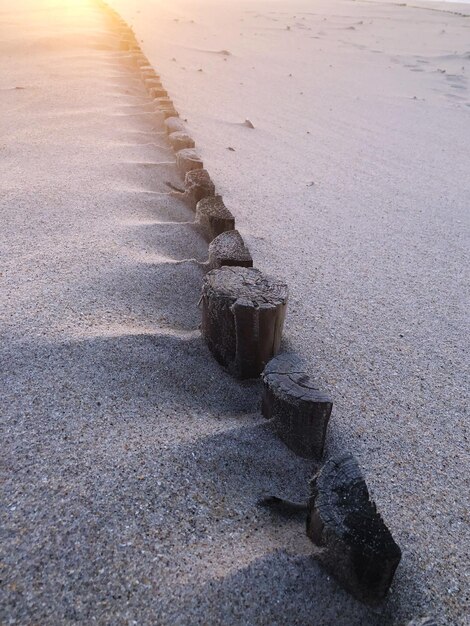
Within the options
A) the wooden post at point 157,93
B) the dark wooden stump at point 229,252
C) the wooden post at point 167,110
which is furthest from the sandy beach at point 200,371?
the wooden post at point 157,93

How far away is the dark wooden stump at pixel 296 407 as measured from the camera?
1414 millimetres

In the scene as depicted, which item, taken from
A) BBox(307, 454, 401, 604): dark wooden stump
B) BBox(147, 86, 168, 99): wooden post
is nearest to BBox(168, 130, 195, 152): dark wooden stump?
BBox(147, 86, 168, 99): wooden post

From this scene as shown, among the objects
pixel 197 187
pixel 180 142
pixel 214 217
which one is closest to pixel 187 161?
pixel 180 142

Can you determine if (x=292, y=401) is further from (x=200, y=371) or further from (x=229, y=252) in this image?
(x=229, y=252)

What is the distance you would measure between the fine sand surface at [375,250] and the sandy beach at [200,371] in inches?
0.4

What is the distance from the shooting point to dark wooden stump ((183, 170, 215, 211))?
2977 mm

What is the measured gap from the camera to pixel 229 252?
2.01 m

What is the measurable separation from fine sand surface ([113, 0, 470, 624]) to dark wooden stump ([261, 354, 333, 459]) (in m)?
0.13

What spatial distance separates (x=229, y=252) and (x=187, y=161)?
1.72 metres

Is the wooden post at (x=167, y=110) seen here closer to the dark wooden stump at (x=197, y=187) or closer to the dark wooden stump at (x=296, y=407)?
the dark wooden stump at (x=197, y=187)

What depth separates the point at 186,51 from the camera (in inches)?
372

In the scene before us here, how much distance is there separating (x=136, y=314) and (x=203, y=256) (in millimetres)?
662

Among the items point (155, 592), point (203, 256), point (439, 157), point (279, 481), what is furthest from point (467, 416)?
point (439, 157)

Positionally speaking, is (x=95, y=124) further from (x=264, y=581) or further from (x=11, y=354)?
(x=264, y=581)
